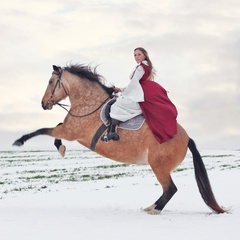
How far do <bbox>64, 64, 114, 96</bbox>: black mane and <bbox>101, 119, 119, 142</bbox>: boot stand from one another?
2.37 ft

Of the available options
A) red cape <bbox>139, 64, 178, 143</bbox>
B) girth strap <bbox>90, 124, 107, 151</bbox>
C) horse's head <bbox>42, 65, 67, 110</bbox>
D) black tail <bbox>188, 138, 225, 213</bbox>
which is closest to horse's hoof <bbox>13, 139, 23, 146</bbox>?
horse's head <bbox>42, 65, 67, 110</bbox>

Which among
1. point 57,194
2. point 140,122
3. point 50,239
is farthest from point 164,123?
point 57,194

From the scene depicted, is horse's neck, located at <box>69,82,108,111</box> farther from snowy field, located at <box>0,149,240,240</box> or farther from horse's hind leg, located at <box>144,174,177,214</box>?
snowy field, located at <box>0,149,240,240</box>

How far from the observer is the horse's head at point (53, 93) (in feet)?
30.4

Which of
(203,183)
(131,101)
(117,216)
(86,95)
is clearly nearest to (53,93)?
(86,95)

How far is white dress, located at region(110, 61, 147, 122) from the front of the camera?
878 cm

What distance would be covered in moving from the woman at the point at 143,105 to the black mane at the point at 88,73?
1.78 ft

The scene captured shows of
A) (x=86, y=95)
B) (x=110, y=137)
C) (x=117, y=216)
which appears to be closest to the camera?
(x=110, y=137)

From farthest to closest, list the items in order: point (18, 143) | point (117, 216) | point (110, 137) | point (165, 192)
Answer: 1. point (18, 143)
2. point (165, 192)
3. point (117, 216)
4. point (110, 137)

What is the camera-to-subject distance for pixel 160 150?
8688mm

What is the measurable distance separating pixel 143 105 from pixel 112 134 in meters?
0.73

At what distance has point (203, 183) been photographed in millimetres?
9336

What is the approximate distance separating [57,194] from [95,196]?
49.1 inches

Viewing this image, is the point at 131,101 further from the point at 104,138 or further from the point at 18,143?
the point at 18,143
